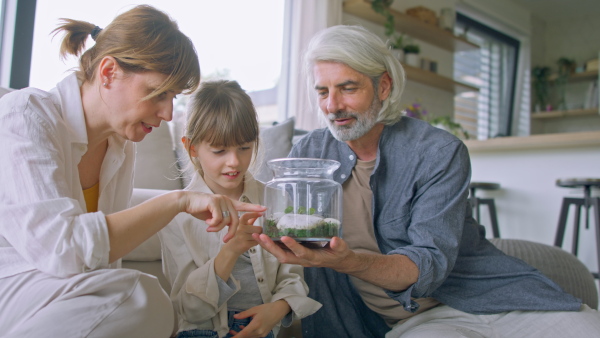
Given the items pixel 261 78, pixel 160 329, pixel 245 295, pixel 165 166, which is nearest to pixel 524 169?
pixel 261 78

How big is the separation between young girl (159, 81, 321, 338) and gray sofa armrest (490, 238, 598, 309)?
3.11ft

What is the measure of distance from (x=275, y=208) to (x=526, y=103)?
6.65m

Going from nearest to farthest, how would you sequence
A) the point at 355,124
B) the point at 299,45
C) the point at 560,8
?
the point at 355,124
the point at 299,45
the point at 560,8

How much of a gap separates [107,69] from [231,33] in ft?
9.71

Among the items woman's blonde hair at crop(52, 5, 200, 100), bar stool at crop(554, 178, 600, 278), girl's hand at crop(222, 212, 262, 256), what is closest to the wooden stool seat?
bar stool at crop(554, 178, 600, 278)

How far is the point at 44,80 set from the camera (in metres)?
2.92

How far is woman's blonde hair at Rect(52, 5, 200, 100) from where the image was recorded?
45.2 inches

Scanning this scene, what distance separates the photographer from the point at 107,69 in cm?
115

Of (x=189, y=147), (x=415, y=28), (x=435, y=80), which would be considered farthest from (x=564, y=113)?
(x=189, y=147)

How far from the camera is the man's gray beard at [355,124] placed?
160 cm

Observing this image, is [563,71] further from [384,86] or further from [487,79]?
[384,86]

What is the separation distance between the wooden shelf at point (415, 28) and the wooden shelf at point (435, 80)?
16.8 inches

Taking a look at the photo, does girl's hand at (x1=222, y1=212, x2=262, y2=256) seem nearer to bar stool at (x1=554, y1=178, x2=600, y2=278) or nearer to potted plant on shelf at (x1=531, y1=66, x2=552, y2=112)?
bar stool at (x1=554, y1=178, x2=600, y2=278)

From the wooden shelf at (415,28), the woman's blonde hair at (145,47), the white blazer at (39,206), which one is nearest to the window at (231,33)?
the wooden shelf at (415,28)
